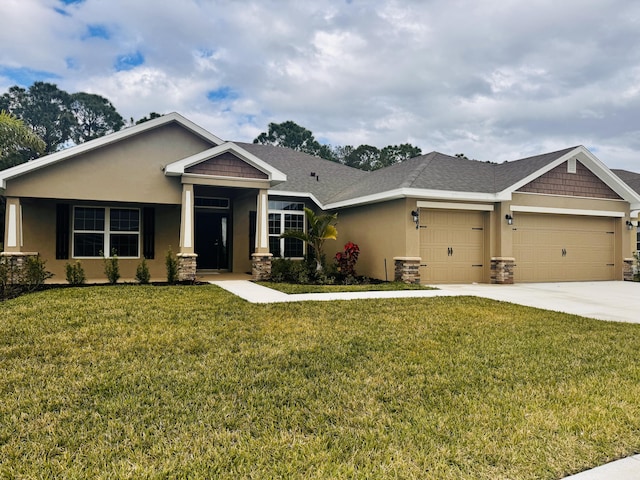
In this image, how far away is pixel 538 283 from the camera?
13.8 meters

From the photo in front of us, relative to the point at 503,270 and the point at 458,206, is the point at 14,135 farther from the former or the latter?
the point at 503,270

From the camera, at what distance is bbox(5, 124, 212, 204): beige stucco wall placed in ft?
36.5

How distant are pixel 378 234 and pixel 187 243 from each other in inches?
236

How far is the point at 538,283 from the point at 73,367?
44.5 ft

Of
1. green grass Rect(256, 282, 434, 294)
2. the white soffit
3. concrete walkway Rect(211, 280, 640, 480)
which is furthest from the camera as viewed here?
the white soffit

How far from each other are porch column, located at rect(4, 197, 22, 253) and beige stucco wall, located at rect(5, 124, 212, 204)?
0.26 meters

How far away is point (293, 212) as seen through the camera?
1570 centimetres

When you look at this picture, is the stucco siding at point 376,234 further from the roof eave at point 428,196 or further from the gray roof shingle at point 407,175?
the gray roof shingle at point 407,175

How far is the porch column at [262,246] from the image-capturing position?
12477mm

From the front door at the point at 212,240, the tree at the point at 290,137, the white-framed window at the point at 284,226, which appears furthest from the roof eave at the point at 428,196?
the tree at the point at 290,137

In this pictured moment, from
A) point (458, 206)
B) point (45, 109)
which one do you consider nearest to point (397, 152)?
point (458, 206)

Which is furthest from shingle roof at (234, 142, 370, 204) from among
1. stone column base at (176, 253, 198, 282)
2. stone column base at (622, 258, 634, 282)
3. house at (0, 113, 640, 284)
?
stone column base at (622, 258, 634, 282)

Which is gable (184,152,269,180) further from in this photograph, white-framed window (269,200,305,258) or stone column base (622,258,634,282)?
stone column base (622,258,634,282)

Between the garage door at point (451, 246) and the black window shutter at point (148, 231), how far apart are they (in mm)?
8360
